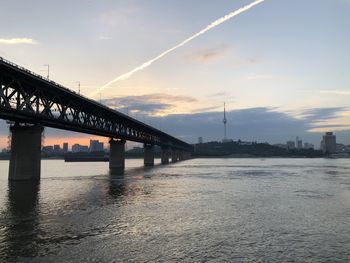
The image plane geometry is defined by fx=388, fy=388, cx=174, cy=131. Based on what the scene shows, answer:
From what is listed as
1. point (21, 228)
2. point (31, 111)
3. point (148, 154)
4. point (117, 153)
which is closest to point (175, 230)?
point (21, 228)

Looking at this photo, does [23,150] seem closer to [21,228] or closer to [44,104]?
[44,104]

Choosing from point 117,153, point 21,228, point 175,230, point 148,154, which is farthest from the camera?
point 148,154

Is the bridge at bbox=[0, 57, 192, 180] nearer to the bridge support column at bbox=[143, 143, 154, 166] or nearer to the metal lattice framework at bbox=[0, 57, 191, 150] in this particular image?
the metal lattice framework at bbox=[0, 57, 191, 150]

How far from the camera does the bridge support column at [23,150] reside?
68.9m

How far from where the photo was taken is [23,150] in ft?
226

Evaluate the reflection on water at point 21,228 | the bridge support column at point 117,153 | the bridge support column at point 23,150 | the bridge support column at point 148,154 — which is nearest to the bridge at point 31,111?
the bridge support column at point 23,150

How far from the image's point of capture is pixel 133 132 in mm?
150125

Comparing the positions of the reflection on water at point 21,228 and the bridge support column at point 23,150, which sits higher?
the bridge support column at point 23,150

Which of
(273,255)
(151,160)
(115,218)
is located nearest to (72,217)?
(115,218)

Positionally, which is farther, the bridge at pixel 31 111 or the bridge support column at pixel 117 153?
the bridge support column at pixel 117 153

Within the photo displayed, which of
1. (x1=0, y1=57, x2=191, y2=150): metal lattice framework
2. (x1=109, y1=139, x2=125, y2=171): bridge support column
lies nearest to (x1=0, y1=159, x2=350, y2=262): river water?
(x1=0, y1=57, x2=191, y2=150): metal lattice framework

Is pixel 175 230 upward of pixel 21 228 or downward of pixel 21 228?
downward

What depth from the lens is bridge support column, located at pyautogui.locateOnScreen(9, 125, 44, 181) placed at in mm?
68875

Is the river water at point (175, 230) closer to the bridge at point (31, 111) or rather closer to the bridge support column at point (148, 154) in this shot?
the bridge at point (31, 111)
